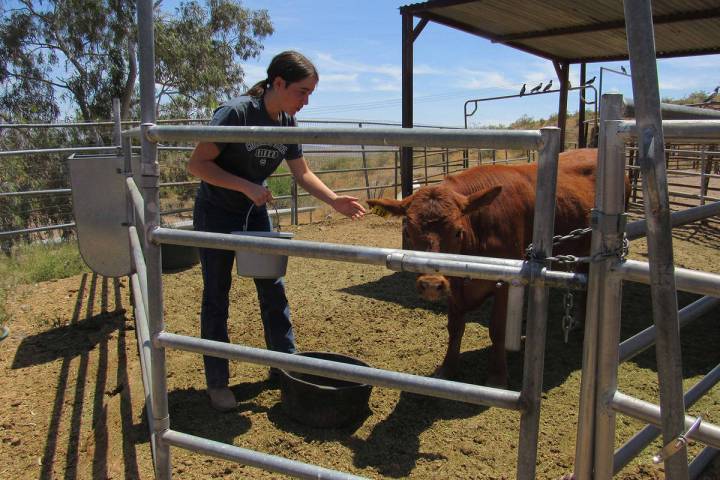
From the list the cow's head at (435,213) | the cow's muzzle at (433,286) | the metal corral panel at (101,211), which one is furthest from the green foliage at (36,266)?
the cow's muzzle at (433,286)

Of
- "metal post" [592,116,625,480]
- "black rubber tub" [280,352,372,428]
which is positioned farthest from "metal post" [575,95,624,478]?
"black rubber tub" [280,352,372,428]

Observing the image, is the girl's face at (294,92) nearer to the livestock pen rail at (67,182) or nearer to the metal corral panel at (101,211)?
the metal corral panel at (101,211)

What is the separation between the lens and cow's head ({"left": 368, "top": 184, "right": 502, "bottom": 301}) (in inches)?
115

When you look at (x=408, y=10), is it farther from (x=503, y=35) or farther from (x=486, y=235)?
(x=486, y=235)

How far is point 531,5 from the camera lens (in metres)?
6.89

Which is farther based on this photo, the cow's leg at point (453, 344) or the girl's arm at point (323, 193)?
the cow's leg at point (453, 344)

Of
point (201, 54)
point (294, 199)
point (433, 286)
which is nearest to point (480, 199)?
point (433, 286)

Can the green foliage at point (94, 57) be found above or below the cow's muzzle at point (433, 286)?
above

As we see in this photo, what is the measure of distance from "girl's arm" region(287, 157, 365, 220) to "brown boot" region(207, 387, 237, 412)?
4.01 feet

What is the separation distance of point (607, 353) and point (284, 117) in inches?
89.3

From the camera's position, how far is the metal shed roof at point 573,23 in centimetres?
678

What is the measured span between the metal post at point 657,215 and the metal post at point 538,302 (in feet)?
0.83

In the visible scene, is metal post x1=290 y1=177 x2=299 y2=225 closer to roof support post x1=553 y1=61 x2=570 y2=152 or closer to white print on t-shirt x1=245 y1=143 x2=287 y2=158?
roof support post x1=553 y1=61 x2=570 y2=152

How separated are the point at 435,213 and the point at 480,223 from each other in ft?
2.21
